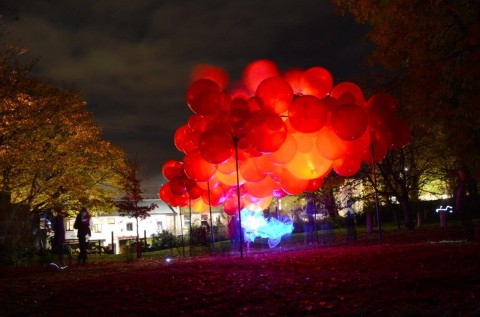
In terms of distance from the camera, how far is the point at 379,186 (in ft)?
93.3

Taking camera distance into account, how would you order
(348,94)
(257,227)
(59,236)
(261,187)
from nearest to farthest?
(348,94) → (261,187) → (59,236) → (257,227)

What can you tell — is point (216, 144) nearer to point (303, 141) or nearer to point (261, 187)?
point (303, 141)

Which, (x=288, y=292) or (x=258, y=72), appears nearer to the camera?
(x=288, y=292)

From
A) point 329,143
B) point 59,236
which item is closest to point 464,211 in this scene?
point 329,143

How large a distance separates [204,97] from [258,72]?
5.50ft

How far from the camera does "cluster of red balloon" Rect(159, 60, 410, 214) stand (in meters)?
10.4

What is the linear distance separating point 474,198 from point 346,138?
24.4 m

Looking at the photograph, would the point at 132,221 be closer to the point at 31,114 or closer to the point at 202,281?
the point at 31,114

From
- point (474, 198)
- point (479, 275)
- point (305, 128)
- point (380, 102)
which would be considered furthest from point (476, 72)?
point (474, 198)

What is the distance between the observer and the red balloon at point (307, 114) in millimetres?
10344

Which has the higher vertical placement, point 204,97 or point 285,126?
point 204,97

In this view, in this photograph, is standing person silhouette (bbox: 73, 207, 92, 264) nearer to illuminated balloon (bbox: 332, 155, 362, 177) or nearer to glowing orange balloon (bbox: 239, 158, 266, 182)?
glowing orange balloon (bbox: 239, 158, 266, 182)

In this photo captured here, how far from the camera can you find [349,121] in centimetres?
1026

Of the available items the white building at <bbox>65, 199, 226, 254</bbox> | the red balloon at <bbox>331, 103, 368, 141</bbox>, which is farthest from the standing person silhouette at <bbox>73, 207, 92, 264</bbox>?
the white building at <bbox>65, 199, 226, 254</bbox>
